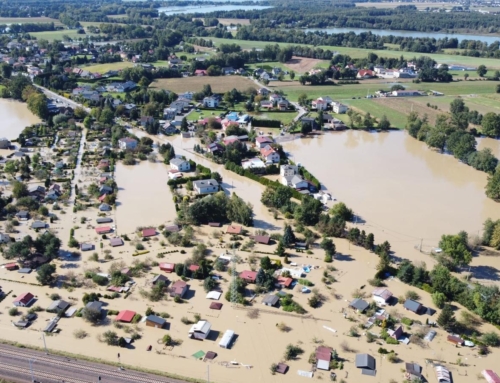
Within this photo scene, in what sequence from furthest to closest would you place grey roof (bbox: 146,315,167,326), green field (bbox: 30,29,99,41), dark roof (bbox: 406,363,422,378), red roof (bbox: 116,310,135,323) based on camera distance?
green field (bbox: 30,29,99,41) < red roof (bbox: 116,310,135,323) < grey roof (bbox: 146,315,167,326) < dark roof (bbox: 406,363,422,378)

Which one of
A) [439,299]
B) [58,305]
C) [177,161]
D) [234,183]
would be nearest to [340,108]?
[234,183]

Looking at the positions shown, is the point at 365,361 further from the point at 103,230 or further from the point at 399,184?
the point at 399,184

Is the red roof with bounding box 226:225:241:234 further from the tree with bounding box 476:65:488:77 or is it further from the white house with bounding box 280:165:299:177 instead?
the tree with bounding box 476:65:488:77

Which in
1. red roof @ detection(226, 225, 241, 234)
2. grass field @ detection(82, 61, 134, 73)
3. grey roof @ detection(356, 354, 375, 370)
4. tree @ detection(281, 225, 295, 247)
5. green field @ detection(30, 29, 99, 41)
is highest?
green field @ detection(30, 29, 99, 41)

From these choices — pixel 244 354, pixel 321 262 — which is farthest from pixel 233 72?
pixel 244 354

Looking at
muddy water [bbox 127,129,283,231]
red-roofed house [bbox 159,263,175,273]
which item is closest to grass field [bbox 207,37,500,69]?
muddy water [bbox 127,129,283,231]

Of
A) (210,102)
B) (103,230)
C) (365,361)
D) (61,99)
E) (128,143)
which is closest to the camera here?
(365,361)
